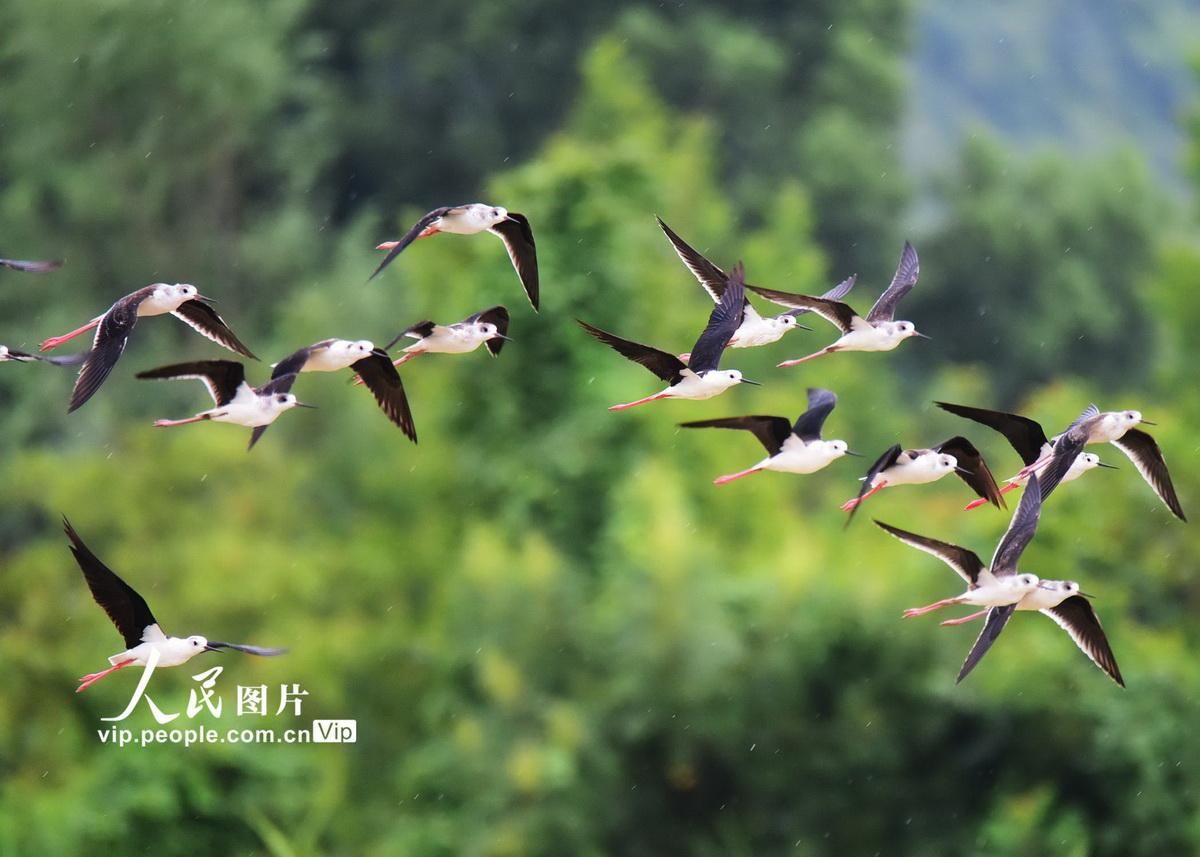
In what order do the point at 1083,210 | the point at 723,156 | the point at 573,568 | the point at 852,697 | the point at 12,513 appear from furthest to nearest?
Answer: the point at 1083,210 → the point at 723,156 → the point at 12,513 → the point at 573,568 → the point at 852,697

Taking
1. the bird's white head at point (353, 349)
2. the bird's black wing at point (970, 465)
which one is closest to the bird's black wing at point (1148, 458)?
the bird's black wing at point (970, 465)

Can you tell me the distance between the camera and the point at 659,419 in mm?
31000

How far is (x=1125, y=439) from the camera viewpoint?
9148 mm

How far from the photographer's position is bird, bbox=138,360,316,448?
8086 mm

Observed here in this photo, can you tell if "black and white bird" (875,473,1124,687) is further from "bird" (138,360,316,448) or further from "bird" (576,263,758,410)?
"bird" (138,360,316,448)

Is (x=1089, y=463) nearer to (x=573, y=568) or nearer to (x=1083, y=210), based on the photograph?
(x=573, y=568)

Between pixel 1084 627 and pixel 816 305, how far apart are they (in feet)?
6.86

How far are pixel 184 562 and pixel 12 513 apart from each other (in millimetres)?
7602

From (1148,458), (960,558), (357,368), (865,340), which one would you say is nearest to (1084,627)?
(1148,458)

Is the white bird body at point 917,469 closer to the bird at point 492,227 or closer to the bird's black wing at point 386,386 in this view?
the bird at point 492,227

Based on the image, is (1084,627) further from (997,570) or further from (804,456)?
(804,456)

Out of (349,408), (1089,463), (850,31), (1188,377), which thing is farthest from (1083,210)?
(1089,463)

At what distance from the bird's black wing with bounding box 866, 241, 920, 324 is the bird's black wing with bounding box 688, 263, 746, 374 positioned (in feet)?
2.46

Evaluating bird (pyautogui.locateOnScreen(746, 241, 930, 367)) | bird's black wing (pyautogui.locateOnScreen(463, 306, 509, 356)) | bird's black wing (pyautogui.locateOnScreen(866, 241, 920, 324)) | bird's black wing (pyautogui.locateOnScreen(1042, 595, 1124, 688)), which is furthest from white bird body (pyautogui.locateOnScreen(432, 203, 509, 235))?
bird's black wing (pyautogui.locateOnScreen(1042, 595, 1124, 688))
